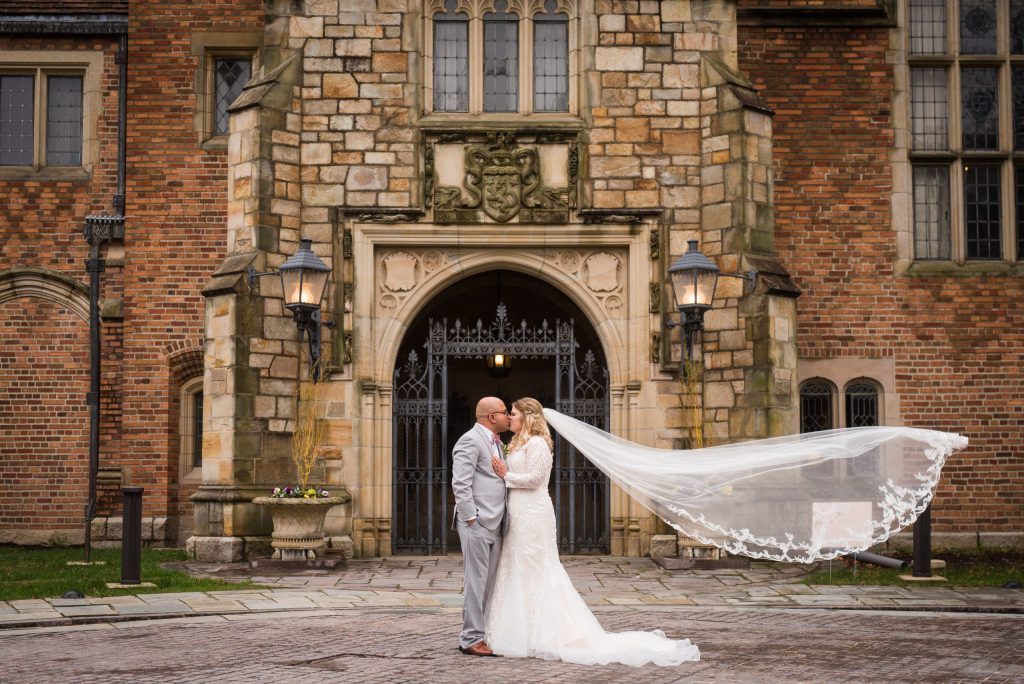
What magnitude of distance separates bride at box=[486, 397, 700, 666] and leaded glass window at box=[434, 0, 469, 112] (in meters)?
7.97

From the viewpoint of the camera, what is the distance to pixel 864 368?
59.1 ft

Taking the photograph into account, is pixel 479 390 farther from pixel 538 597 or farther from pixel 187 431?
pixel 538 597

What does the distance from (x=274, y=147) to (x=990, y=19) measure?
32.9ft

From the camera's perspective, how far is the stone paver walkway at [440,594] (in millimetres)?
11484

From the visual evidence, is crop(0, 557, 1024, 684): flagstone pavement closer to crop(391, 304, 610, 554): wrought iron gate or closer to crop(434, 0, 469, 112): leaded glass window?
crop(391, 304, 610, 554): wrought iron gate

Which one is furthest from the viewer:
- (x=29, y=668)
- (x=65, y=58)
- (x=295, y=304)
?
(x=65, y=58)

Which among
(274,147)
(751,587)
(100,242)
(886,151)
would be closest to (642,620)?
(751,587)

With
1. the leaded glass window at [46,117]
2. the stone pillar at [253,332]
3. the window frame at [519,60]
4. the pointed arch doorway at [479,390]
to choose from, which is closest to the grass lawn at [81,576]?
the stone pillar at [253,332]

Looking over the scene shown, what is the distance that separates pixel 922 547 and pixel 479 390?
36.3ft

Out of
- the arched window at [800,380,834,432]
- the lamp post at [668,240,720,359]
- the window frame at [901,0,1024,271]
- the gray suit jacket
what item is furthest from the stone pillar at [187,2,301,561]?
the window frame at [901,0,1024,271]

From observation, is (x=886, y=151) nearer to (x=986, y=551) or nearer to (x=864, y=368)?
(x=864, y=368)

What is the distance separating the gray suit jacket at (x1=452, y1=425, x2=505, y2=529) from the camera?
9500mm

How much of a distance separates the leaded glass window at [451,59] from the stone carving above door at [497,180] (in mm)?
728

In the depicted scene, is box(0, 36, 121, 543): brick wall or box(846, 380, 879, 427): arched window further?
box(0, 36, 121, 543): brick wall
